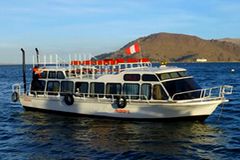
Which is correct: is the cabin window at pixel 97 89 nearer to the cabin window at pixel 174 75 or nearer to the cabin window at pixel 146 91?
the cabin window at pixel 146 91

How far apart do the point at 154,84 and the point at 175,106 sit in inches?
79.9

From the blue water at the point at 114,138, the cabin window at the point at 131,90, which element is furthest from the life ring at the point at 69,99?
the cabin window at the point at 131,90

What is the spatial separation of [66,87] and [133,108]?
5958 millimetres

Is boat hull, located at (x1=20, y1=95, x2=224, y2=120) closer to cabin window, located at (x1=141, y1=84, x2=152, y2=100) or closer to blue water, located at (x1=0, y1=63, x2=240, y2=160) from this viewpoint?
blue water, located at (x1=0, y1=63, x2=240, y2=160)

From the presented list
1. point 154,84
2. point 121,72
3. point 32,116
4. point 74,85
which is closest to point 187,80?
point 154,84

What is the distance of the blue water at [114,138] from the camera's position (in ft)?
59.5

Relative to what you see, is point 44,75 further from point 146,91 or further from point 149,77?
point 149,77

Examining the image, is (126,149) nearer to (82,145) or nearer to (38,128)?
(82,145)

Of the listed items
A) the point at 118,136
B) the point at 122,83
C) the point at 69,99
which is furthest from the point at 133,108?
the point at 69,99

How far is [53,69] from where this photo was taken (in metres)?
29.6

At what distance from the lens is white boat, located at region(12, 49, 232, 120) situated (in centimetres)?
2412

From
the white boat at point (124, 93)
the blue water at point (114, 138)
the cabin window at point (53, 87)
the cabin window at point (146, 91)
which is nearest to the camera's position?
the blue water at point (114, 138)

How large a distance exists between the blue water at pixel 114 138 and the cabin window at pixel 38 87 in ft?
6.89

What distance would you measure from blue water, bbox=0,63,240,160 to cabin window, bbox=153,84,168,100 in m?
1.63
